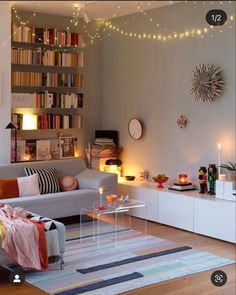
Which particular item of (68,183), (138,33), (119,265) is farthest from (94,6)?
(119,265)

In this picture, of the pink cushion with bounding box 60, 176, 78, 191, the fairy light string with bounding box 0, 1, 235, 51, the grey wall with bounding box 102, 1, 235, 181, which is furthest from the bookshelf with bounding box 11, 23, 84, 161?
the pink cushion with bounding box 60, 176, 78, 191

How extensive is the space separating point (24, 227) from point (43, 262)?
12.9 inches

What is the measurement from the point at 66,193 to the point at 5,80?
5.37 ft

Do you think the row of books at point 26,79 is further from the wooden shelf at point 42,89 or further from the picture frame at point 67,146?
the picture frame at point 67,146

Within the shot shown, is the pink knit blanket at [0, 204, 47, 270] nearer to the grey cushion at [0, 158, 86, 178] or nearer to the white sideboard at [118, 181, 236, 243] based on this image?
the grey cushion at [0, 158, 86, 178]

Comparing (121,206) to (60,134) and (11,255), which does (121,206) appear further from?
(60,134)

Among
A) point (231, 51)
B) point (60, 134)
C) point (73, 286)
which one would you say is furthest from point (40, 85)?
point (73, 286)

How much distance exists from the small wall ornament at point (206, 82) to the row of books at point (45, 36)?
1.95 m

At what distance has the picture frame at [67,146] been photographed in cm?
730

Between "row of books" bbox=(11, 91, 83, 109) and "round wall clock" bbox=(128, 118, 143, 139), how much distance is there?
803mm

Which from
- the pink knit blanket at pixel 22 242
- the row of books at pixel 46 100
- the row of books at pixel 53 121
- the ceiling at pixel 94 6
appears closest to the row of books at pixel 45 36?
the ceiling at pixel 94 6

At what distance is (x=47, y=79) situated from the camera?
7.02m

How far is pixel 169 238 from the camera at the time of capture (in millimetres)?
5555

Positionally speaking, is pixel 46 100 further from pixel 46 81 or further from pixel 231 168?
pixel 231 168
